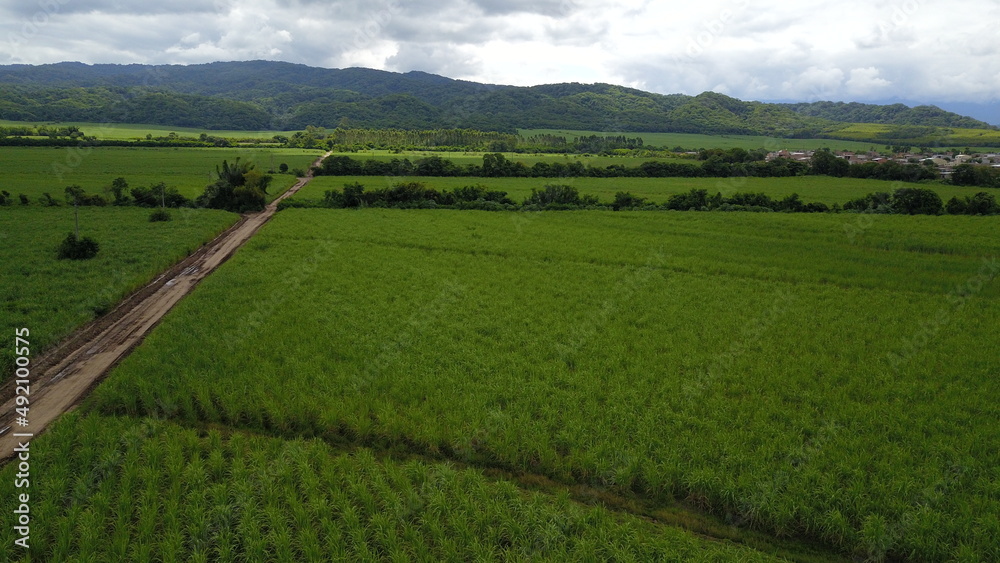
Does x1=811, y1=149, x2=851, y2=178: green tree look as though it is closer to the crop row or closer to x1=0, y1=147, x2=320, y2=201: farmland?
x1=0, y1=147, x2=320, y2=201: farmland

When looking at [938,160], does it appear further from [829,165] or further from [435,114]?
[435,114]

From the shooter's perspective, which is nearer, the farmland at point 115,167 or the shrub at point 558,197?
the shrub at point 558,197

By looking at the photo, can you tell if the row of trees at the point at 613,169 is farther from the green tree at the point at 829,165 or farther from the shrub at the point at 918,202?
the shrub at the point at 918,202

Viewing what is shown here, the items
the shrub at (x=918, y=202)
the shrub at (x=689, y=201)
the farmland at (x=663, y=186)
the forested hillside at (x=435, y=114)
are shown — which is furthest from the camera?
the forested hillside at (x=435, y=114)

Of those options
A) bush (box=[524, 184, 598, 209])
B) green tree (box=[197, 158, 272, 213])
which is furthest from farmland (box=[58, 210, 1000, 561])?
bush (box=[524, 184, 598, 209])

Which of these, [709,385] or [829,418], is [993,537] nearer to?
[829,418]

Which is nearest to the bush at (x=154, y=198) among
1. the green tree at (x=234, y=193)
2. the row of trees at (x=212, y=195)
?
the row of trees at (x=212, y=195)
